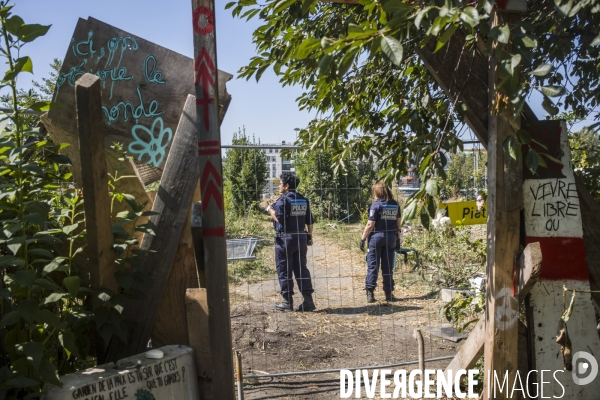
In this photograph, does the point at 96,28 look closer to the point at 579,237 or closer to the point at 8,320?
the point at 8,320

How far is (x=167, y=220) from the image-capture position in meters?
3.02

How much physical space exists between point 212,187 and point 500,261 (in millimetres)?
1701

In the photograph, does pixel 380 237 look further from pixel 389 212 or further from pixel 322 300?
pixel 322 300

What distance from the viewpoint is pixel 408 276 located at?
29.0 ft

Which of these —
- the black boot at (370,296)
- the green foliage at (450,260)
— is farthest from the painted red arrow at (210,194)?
the black boot at (370,296)

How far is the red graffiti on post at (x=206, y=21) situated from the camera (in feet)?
8.89

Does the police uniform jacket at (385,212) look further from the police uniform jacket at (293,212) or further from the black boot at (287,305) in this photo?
the black boot at (287,305)

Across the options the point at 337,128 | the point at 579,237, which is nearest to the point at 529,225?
the point at 579,237

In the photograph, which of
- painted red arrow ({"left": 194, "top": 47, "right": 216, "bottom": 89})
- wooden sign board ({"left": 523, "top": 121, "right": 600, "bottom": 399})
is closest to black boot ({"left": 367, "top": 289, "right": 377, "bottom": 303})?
wooden sign board ({"left": 523, "top": 121, "right": 600, "bottom": 399})

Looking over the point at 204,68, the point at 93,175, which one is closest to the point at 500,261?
the point at 204,68

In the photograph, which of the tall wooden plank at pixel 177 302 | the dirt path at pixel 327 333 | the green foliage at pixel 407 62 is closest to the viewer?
the green foliage at pixel 407 62

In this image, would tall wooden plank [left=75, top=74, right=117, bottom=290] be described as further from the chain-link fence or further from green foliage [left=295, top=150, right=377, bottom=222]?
Result: green foliage [left=295, top=150, right=377, bottom=222]

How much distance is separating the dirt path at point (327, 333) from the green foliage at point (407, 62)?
193 centimetres

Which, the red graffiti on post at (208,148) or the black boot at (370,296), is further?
Result: the black boot at (370,296)
